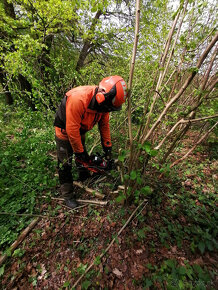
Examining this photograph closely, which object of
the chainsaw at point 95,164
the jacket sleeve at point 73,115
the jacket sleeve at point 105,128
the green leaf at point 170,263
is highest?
the jacket sleeve at point 73,115

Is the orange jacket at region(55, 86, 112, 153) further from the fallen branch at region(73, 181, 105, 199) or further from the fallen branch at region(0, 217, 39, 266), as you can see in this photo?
the fallen branch at region(0, 217, 39, 266)

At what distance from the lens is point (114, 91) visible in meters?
1.75

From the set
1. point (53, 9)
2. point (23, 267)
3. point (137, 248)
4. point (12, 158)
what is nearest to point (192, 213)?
point (137, 248)

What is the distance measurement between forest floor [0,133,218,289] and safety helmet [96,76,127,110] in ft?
5.91

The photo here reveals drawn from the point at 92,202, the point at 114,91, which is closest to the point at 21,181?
the point at 92,202

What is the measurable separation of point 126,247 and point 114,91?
2324 mm

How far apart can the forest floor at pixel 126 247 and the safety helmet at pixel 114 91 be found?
1.80 metres

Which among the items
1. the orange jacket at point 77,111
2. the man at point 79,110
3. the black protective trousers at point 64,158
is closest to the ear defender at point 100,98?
the man at point 79,110

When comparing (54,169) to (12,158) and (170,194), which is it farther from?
(170,194)

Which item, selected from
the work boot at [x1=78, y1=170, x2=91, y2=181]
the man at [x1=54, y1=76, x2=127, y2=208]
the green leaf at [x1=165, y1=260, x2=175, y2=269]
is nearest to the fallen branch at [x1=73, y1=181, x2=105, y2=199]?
the work boot at [x1=78, y1=170, x2=91, y2=181]

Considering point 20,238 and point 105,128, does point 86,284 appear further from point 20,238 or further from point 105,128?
point 105,128

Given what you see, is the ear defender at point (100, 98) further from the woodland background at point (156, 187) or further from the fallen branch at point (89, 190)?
the fallen branch at point (89, 190)

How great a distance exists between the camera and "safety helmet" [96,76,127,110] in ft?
5.69

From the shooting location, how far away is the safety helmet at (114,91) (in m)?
1.74
